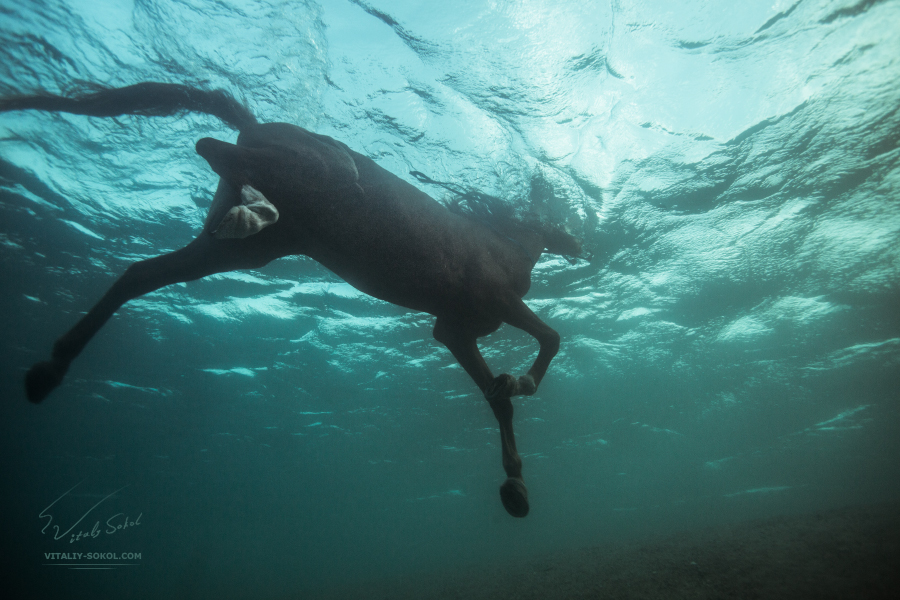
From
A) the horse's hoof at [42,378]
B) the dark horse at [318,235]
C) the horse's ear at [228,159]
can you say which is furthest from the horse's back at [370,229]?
the horse's hoof at [42,378]

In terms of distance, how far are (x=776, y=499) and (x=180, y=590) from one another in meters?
73.1

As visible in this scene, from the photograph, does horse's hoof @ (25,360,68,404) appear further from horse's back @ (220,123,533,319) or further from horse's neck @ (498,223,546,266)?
horse's neck @ (498,223,546,266)

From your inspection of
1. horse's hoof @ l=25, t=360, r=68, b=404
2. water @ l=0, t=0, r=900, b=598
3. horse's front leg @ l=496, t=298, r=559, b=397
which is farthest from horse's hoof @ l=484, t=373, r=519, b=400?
water @ l=0, t=0, r=900, b=598

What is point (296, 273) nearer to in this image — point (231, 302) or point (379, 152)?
point (231, 302)

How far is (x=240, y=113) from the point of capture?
12.4 feet

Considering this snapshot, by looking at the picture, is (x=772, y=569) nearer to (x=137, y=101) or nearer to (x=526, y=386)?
(x=526, y=386)

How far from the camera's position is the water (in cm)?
548

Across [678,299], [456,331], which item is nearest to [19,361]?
[456,331]

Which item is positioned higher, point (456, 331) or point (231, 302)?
point (231, 302)

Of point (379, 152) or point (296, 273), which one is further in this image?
point (296, 273)

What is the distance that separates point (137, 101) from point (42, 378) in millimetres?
2531

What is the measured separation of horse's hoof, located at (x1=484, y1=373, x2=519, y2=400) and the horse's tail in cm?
369

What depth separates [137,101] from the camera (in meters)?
3.40

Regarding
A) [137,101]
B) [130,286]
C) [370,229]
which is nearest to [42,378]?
[130,286]
